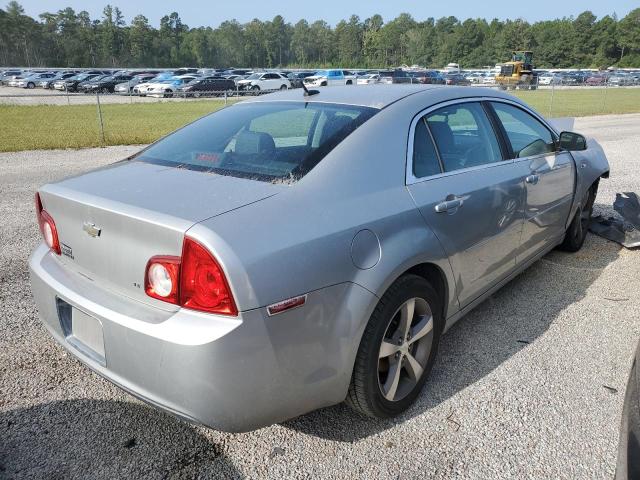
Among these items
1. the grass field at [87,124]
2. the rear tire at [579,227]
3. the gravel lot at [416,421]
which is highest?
the rear tire at [579,227]

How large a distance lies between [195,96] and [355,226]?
33.9m

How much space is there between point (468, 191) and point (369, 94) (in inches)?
30.8

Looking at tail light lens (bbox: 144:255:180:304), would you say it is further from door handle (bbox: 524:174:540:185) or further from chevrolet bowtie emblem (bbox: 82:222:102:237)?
door handle (bbox: 524:174:540:185)

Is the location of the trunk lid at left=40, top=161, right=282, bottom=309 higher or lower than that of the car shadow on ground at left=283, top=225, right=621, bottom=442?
higher

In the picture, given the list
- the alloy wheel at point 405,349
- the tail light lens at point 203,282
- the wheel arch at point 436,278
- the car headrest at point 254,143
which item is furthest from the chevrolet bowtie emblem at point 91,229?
the wheel arch at point 436,278

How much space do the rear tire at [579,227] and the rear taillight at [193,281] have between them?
3831 millimetres

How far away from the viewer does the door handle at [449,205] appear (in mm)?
2688

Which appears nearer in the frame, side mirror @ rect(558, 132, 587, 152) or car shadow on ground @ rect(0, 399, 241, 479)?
car shadow on ground @ rect(0, 399, 241, 479)

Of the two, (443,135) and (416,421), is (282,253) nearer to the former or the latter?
(416,421)

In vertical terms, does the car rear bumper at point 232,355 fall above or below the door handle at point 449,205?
below

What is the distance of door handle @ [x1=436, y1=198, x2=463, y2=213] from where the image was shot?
8.82 ft

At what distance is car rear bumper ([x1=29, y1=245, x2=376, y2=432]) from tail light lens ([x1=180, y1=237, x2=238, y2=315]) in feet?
0.14

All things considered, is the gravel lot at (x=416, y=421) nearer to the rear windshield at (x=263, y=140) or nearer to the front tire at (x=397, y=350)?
the front tire at (x=397, y=350)

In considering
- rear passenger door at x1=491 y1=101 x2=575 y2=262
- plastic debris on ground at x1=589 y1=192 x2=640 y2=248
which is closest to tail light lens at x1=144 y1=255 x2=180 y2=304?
rear passenger door at x1=491 y1=101 x2=575 y2=262
